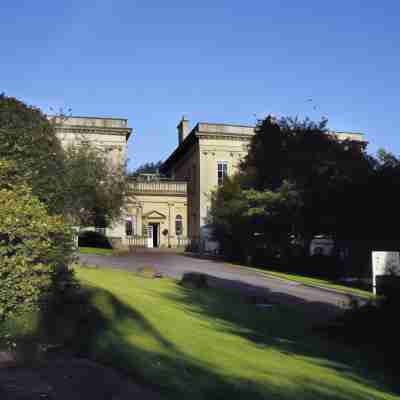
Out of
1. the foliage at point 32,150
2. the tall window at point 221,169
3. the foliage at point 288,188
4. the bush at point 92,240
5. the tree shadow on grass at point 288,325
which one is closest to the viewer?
the foliage at point 32,150

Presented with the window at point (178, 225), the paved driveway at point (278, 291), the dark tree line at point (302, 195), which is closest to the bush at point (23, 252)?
the paved driveway at point (278, 291)

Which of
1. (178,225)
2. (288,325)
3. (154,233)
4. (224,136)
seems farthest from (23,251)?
(178,225)

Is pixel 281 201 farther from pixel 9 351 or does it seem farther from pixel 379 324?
pixel 9 351

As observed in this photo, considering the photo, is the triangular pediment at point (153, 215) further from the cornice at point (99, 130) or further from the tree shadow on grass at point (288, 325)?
the tree shadow on grass at point (288, 325)

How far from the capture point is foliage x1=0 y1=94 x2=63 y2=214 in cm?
867

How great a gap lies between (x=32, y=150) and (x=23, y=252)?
2.46m

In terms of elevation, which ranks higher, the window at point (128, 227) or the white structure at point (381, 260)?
the window at point (128, 227)

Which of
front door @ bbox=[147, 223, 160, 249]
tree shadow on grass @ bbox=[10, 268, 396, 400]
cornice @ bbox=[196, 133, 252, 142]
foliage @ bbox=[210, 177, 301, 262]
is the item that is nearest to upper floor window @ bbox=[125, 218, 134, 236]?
front door @ bbox=[147, 223, 160, 249]

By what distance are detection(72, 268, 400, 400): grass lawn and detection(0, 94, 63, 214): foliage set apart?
2081 mm

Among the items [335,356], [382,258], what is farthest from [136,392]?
[382,258]

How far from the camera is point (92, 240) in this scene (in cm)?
3912

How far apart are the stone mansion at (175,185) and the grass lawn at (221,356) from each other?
1410 inches

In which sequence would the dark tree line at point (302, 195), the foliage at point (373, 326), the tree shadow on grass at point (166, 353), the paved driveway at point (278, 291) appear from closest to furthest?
the tree shadow on grass at point (166, 353)
the foliage at point (373, 326)
the paved driveway at point (278, 291)
the dark tree line at point (302, 195)

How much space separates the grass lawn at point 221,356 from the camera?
581cm
